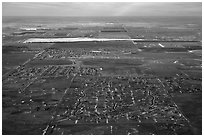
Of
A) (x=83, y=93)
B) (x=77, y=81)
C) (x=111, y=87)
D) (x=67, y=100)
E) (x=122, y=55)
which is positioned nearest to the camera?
(x=67, y=100)

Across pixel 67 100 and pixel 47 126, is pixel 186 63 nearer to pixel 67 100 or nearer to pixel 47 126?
pixel 67 100

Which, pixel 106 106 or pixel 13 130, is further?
pixel 106 106

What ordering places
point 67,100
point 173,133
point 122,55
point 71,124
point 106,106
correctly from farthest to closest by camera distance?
point 122,55
point 67,100
point 106,106
point 71,124
point 173,133

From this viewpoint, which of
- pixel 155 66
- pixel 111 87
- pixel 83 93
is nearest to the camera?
pixel 83 93

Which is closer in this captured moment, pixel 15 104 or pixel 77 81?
pixel 15 104

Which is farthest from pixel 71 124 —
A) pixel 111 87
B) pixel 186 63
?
pixel 186 63

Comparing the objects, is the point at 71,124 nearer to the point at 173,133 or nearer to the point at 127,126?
the point at 127,126

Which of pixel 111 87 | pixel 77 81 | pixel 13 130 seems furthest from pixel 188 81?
pixel 13 130

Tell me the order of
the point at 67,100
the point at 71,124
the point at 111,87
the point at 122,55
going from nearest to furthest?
the point at 71,124
the point at 67,100
the point at 111,87
the point at 122,55
